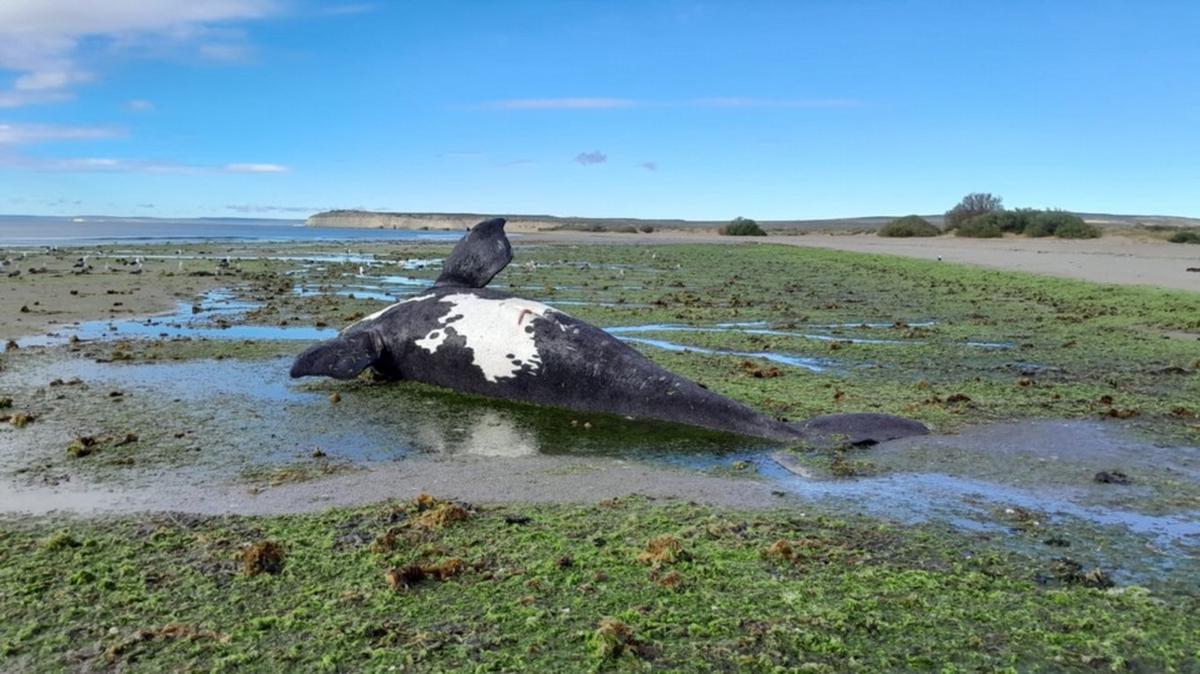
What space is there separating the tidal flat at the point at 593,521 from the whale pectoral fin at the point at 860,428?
0.45ft

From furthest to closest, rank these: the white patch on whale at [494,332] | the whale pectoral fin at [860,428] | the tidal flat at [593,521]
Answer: the white patch on whale at [494,332] → the whale pectoral fin at [860,428] → the tidal flat at [593,521]

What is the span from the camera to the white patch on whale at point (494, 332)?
25.6 ft

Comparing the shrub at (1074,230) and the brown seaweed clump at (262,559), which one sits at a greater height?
the shrub at (1074,230)

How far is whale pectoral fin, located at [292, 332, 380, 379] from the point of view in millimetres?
8055

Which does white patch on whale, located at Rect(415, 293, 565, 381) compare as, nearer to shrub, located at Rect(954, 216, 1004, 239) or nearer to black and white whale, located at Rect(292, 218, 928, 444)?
black and white whale, located at Rect(292, 218, 928, 444)

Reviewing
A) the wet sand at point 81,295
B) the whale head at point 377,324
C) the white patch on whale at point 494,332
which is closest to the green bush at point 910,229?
the wet sand at point 81,295

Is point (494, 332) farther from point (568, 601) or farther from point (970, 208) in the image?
point (970, 208)

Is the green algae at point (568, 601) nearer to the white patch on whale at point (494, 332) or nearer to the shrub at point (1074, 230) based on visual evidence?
the white patch on whale at point (494, 332)

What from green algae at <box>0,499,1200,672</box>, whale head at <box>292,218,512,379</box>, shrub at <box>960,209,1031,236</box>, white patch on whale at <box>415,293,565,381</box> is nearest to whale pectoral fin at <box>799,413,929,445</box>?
green algae at <box>0,499,1200,672</box>

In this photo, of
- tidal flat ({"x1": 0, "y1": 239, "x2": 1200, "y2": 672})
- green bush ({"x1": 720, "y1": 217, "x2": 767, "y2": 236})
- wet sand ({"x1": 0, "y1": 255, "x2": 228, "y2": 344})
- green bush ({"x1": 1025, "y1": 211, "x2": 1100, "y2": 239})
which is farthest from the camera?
green bush ({"x1": 720, "y1": 217, "x2": 767, "y2": 236})

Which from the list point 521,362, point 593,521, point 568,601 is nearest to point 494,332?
point 521,362

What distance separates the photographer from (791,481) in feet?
17.7

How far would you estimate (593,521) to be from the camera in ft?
15.0

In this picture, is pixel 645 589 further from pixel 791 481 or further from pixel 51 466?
pixel 51 466
